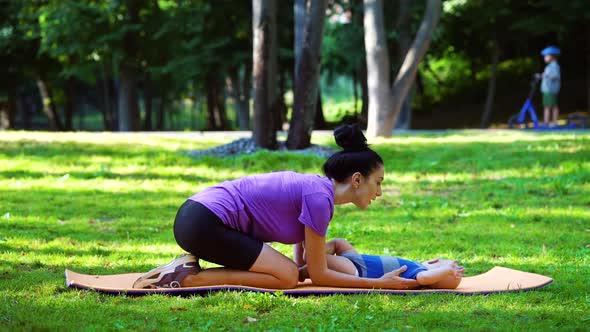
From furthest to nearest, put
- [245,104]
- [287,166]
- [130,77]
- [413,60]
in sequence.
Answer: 1. [245,104]
2. [130,77]
3. [413,60]
4. [287,166]

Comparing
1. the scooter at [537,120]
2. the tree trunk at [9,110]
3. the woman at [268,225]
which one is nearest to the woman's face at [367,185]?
the woman at [268,225]

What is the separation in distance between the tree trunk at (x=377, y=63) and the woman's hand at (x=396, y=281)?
10.6 m

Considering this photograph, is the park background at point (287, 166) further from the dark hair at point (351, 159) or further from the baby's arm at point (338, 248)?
the dark hair at point (351, 159)

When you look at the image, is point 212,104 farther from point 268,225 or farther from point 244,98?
point 268,225

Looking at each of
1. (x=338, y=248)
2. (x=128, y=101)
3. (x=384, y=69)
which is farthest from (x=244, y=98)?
(x=338, y=248)

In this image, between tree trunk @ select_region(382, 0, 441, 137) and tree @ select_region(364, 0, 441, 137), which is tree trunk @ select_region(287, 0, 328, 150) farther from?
tree trunk @ select_region(382, 0, 441, 137)

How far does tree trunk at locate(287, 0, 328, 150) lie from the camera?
13.4 metres

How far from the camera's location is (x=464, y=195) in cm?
1066

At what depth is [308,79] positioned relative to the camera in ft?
45.1

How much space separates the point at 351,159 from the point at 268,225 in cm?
75

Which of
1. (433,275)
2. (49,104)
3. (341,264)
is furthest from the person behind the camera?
(49,104)

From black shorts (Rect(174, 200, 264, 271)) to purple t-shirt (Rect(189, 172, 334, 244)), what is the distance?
0.07 meters

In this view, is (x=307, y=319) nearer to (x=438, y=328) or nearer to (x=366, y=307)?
(x=366, y=307)

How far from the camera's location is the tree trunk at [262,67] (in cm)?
1342
